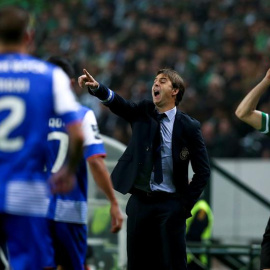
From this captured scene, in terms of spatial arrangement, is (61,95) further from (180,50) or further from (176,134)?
(180,50)

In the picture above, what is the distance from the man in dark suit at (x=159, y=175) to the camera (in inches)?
343

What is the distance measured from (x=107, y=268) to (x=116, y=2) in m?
12.1

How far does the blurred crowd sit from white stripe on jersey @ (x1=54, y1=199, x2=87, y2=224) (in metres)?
8.35

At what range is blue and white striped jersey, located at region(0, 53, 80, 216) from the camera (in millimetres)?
5664

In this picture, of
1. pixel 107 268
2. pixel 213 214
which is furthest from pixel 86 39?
pixel 107 268

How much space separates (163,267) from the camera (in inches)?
347

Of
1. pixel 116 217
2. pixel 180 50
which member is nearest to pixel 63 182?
pixel 116 217

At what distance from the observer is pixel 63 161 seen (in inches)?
307

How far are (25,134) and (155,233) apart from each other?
3.35 m

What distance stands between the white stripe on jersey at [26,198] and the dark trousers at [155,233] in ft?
9.81

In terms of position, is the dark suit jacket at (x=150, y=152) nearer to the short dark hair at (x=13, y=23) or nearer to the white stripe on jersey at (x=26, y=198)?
the white stripe on jersey at (x=26, y=198)

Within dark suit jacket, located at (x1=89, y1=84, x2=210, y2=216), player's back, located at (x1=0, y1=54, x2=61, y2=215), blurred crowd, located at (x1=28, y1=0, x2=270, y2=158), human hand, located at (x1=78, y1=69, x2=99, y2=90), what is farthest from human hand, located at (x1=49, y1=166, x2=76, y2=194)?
blurred crowd, located at (x1=28, y1=0, x2=270, y2=158)

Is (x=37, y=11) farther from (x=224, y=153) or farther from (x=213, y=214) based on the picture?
(x=213, y=214)

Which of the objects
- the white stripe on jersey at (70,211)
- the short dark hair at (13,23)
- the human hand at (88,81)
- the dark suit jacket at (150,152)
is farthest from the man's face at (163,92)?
the short dark hair at (13,23)
